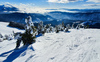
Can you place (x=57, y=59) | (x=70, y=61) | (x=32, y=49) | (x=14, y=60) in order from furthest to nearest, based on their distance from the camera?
(x=32, y=49) → (x=14, y=60) → (x=57, y=59) → (x=70, y=61)

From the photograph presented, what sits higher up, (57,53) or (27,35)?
(27,35)

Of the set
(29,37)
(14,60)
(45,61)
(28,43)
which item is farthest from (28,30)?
(45,61)

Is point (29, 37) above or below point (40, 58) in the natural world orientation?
above

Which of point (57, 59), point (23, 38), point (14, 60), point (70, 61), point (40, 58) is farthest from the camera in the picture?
point (23, 38)

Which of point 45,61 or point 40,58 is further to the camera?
point 40,58

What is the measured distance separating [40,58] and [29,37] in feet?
9.41

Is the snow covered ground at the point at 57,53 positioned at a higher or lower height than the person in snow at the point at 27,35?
lower

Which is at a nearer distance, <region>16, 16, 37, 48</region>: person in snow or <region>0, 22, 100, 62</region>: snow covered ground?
<region>0, 22, 100, 62</region>: snow covered ground

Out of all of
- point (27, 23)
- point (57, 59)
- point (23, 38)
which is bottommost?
point (57, 59)

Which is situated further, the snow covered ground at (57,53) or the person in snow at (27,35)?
the person in snow at (27,35)

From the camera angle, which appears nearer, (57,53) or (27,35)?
(57,53)

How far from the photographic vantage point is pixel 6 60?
5.38 meters

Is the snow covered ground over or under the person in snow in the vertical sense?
under

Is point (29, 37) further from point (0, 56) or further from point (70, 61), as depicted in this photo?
point (70, 61)
